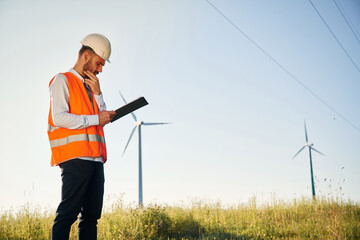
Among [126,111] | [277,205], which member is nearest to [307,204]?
[277,205]

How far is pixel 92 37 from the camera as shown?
2.98 meters

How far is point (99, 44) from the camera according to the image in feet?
9.65

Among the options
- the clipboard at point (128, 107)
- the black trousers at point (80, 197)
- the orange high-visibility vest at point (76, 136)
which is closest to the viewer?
the black trousers at point (80, 197)

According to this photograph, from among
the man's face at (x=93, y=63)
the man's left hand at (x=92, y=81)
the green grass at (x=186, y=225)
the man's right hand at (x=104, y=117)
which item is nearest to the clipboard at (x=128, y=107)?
the man's right hand at (x=104, y=117)

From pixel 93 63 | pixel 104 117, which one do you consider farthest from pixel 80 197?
pixel 93 63

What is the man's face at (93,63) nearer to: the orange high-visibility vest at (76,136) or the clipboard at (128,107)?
the orange high-visibility vest at (76,136)

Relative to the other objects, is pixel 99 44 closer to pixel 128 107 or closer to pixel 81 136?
pixel 128 107

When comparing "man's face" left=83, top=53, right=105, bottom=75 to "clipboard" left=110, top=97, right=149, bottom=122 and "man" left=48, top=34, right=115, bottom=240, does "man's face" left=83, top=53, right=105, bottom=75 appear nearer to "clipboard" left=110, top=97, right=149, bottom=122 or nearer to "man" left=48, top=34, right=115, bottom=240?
"man" left=48, top=34, right=115, bottom=240

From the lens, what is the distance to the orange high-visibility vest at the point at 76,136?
2605 millimetres

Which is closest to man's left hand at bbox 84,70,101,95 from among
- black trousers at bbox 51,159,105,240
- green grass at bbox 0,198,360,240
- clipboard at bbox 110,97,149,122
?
clipboard at bbox 110,97,149,122

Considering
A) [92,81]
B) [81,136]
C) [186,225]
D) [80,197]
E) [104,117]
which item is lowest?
[186,225]

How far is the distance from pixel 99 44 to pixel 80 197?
1443mm

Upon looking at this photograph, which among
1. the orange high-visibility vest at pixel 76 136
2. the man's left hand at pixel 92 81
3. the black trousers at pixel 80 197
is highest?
the man's left hand at pixel 92 81

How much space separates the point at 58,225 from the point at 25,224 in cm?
468
